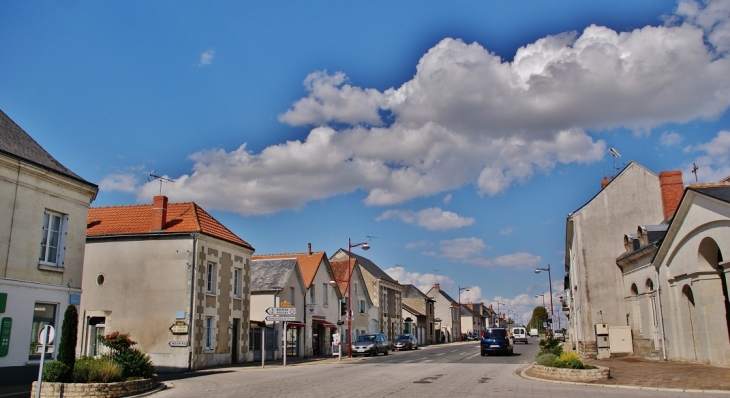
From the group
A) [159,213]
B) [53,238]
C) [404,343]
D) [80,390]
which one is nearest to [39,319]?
[53,238]

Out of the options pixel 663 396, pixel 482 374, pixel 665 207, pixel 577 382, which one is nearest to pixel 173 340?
pixel 482 374

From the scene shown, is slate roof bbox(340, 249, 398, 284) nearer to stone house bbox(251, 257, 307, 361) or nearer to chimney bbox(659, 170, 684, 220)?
stone house bbox(251, 257, 307, 361)

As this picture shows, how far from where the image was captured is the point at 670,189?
29734 millimetres

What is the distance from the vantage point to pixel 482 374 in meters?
21.3

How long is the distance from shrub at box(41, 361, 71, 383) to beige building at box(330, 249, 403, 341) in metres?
41.8

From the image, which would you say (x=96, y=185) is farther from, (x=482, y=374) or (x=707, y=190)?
(x=707, y=190)

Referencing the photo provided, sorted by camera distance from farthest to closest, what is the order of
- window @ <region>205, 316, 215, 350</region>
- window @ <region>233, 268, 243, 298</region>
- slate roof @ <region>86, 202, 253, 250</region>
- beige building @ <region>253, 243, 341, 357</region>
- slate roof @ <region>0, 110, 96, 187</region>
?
beige building @ <region>253, 243, 341, 357</region> → window @ <region>233, 268, 243, 298</region> → slate roof @ <region>86, 202, 253, 250</region> → window @ <region>205, 316, 215, 350</region> → slate roof @ <region>0, 110, 96, 187</region>

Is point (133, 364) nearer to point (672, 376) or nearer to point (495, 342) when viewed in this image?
point (672, 376)

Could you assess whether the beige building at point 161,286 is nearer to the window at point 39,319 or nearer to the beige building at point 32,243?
the beige building at point 32,243

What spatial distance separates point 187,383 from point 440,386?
8.60m

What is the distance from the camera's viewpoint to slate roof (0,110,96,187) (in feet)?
57.8

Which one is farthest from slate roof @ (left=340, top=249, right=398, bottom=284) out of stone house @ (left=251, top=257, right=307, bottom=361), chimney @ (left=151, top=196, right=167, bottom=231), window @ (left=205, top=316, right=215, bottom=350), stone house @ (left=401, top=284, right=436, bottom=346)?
chimney @ (left=151, top=196, right=167, bottom=231)

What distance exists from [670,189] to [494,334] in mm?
13596

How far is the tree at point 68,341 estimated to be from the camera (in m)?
15.2
